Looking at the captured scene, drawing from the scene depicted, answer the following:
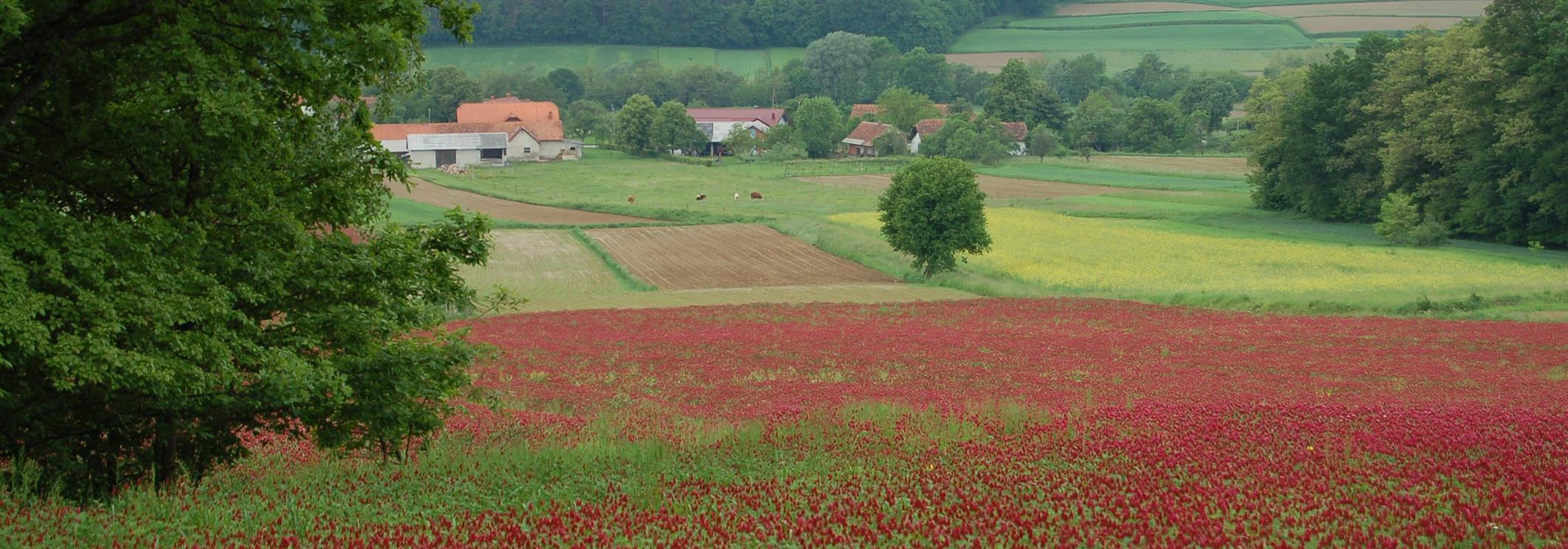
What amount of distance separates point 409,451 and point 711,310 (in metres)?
31.1

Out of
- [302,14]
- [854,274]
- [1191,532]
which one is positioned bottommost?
[854,274]

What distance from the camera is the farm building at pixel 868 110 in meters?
182

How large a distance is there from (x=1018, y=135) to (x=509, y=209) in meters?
81.0

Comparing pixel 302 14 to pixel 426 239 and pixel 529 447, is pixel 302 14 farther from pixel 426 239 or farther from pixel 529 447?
pixel 529 447

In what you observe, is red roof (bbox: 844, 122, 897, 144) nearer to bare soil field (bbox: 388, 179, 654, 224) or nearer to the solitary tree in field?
bare soil field (bbox: 388, 179, 654, 224)

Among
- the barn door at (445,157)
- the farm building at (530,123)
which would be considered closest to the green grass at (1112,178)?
the farm building at (530,123)

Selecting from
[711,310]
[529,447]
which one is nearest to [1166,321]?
[711,310]

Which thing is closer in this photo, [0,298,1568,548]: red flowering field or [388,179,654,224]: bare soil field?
[0,298,1568,548]: red flowering field

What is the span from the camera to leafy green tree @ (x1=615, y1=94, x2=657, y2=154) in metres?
152

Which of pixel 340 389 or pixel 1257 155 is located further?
pixel 1257 155

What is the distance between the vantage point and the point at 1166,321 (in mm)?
38406

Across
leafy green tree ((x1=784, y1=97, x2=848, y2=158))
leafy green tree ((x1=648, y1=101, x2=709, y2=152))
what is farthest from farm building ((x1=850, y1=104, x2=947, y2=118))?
leafy green tree ((x1=648, y1=101, x2=709, y2=152))

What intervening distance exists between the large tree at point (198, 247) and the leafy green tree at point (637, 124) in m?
140

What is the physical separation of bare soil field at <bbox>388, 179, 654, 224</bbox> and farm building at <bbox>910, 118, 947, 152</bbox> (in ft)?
225
